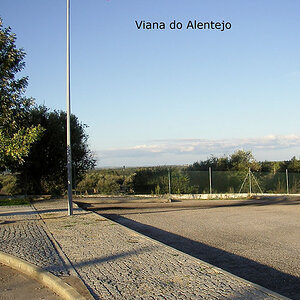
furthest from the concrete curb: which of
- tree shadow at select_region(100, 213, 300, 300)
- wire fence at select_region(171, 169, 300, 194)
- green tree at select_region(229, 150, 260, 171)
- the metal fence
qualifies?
green tree at select_region(229, 150, 260, 171)

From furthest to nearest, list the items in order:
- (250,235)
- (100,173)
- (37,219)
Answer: (100,173)
(37,219)
(250,235)

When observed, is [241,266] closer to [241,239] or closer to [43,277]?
[241,239]

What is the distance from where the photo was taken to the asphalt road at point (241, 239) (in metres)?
6.91

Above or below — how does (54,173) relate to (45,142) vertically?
below

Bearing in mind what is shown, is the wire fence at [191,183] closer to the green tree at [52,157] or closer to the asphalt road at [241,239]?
the green tree at [52,157]

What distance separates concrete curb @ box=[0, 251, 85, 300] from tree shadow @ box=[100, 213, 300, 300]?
2923mm

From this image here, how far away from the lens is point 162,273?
6.20m

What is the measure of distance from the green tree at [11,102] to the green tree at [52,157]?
31.6ft

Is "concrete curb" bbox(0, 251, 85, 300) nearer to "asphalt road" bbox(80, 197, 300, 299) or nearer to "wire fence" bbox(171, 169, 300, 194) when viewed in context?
"asphalt road" bbox(80, 197, 300, 299)

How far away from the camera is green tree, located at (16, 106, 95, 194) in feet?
76.1

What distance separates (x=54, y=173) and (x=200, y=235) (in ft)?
48.5

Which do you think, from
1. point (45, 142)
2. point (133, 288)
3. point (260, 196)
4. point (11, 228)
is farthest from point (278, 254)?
point (260, 196)

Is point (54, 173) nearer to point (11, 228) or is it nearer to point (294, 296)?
point (11, 228)

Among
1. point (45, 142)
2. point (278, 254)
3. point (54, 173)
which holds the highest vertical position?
point (45, 142)
